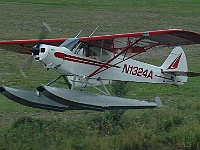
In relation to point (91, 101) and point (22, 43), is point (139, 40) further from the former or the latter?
point (22, 43)

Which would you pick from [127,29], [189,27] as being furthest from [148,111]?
[189,27]

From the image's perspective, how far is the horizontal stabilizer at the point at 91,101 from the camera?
13.3 meters

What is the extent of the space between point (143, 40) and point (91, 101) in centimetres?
210

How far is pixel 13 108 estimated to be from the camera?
50.2 feet

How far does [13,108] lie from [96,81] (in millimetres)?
2319

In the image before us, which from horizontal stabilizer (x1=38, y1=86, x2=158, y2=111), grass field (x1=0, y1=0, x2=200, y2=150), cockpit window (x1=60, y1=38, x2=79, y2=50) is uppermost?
cockpit window (x1=60, y1=38, x2=79, y2=50)

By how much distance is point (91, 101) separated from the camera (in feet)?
44.9

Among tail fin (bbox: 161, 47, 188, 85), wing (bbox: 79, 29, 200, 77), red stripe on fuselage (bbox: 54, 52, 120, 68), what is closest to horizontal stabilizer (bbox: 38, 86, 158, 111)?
red stripe on fuselage (bbox: 54, 52, 120, 68)

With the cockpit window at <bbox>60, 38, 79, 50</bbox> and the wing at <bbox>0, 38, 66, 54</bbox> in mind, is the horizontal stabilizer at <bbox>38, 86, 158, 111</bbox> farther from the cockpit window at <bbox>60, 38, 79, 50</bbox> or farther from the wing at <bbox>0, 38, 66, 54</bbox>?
the wing at <bbox>0, 38, 66, 54</bbox>

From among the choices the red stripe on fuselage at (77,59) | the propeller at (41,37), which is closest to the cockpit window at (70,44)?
the red stripe on fuselage at (77,59)

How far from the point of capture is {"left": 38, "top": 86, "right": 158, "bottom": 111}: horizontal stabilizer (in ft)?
43.5

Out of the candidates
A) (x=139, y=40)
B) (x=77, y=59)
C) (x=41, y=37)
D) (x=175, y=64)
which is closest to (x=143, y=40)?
(x=139, y=40)

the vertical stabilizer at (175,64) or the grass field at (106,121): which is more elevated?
the vertical stabilizer at (175,64)

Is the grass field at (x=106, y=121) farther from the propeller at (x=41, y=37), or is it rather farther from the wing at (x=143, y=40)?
the propeller at (x=41, y=37)
